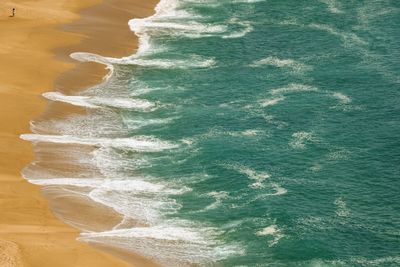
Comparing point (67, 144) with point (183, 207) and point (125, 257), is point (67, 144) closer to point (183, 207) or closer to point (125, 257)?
point (183, 207)

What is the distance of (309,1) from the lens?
12888 cm

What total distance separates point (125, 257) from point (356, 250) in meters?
16.2

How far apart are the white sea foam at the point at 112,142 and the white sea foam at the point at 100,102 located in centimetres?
835

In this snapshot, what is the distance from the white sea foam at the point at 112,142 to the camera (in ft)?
266

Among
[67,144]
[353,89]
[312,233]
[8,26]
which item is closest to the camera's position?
[312,233]

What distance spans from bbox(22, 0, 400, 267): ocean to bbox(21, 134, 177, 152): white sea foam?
0.21 m

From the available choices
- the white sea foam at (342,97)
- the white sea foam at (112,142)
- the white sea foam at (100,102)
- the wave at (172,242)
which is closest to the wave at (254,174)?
the white sea foam at (112,142)

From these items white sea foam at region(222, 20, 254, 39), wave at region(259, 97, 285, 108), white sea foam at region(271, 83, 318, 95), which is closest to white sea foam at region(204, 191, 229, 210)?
wave at region(259, 97, 285, 108)

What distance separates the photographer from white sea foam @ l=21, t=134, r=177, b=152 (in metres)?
81.1

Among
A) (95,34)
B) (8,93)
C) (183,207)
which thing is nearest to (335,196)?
(183,207)

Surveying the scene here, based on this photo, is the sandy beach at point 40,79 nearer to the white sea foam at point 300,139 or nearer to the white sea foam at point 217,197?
the white sea foam at point 217,197

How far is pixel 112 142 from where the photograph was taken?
82250 mm

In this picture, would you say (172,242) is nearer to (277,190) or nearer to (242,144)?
(277,190)

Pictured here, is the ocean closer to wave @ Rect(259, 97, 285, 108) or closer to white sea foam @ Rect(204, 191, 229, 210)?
wave @ Rect(259, 97, 285, 108)
